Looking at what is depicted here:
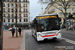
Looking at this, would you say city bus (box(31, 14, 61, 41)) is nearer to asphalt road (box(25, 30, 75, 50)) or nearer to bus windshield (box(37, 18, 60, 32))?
bus windshield (box(37, 18, 60, 32))

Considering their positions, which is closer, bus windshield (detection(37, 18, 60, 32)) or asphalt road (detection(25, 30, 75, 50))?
asphalt road (detection(25, 30, 75, 50))

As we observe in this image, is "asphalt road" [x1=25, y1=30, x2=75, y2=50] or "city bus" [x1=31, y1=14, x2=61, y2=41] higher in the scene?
"city bus" [x1=31, y1=14, x2=61, y2=41]

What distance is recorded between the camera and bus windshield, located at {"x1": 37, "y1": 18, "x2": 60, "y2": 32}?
8281mm

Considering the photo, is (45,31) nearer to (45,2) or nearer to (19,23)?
(45,2)

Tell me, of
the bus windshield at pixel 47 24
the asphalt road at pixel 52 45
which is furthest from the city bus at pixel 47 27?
the asphalt road at pixel 52 45

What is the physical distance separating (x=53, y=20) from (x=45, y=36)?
173 cm

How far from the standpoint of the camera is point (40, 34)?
8.22 meters

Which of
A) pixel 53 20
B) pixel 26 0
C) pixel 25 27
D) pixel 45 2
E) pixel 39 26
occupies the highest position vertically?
pixel 26 0


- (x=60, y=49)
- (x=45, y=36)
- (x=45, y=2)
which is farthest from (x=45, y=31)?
(x=45, y=2)

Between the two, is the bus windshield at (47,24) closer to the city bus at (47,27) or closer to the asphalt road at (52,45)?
the city bus at (47,27)

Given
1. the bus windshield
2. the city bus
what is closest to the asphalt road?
the city bus

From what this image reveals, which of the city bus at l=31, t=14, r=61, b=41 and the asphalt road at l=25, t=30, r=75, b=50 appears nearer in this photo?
the asphalt road at l=25, t=30, r=75, b=50

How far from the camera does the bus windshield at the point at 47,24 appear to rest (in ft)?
27.2

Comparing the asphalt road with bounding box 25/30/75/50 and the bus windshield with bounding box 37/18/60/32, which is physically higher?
the bus windshield with bounding box 37/18/60/32
